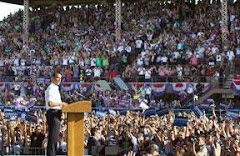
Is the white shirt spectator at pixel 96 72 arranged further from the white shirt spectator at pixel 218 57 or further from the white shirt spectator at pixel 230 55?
the white shirt spectator at pixel 230 55

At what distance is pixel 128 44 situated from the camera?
31.0 metres

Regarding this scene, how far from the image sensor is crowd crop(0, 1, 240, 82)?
27.8 meters

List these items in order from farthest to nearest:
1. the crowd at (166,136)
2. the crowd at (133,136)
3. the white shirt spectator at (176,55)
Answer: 1. the white shirt spectator at (176,55)
2. the crowd at (133,136)
3. the crowd at (166,136)

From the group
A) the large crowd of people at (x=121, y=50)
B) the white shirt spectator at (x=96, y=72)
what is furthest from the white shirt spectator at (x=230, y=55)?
the white shirt spectator at (x=96, y=72)

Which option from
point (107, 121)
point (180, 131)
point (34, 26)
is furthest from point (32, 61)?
point (180, 131)

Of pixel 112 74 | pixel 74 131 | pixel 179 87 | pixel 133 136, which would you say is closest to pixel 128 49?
pixel 112 74

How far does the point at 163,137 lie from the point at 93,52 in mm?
18080

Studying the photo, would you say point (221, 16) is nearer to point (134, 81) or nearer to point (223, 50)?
point (223, 50)

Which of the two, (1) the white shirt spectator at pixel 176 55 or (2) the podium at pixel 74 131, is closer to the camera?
(2) the podium at pixel 74 131

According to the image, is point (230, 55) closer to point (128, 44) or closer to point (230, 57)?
point (230, 57)

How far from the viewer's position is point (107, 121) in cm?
1673

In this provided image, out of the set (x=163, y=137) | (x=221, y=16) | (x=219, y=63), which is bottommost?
(x=163, y=137)

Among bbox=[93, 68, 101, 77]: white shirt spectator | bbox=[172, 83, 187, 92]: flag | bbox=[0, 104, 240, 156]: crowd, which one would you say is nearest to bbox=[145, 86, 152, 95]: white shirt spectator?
bbox=[172, 83, 187, 92]: flag

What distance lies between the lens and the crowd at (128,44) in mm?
27812
